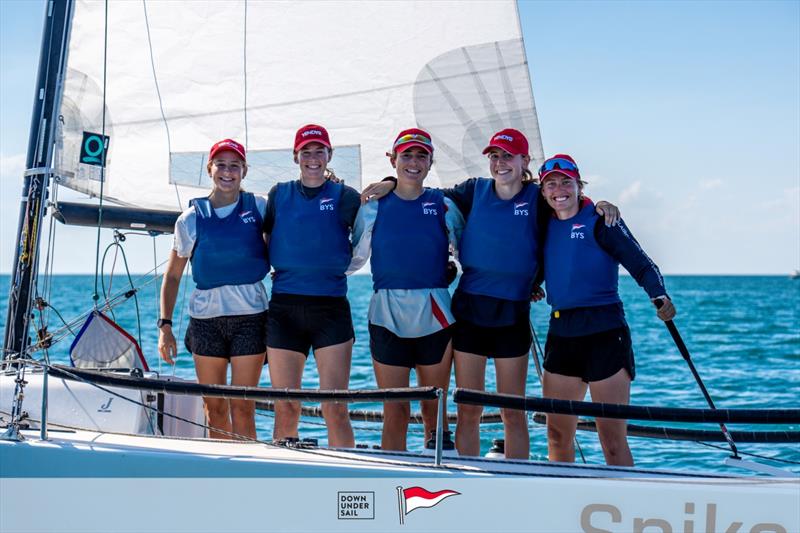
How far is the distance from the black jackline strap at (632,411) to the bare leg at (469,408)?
675 millimetres

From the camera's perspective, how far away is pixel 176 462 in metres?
3.46

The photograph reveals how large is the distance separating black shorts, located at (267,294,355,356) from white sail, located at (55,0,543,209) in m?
1.39

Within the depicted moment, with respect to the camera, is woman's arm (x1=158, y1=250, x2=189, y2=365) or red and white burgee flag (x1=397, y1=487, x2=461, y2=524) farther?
woman's arm (x1=158, y1=250, x2=189, y2=365)

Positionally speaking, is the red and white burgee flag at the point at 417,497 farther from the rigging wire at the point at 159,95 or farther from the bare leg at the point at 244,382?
the rigging wire at the point at 159,95

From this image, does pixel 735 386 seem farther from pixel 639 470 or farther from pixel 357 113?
pixel 639 470

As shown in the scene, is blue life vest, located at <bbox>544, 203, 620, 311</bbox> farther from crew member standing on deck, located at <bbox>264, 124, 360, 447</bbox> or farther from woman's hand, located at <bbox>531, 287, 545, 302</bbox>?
crew member standing on deck, located at <bbox>264, 124, 360, 447</bbox>

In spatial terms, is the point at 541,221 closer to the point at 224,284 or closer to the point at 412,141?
the point at 412,141

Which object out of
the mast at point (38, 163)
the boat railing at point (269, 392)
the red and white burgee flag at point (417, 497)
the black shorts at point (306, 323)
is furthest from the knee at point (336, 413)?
the mast at point (38, 163)

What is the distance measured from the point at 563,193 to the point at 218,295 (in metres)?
1.57

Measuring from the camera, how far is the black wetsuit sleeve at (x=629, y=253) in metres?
3.81

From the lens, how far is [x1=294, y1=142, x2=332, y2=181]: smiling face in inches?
168

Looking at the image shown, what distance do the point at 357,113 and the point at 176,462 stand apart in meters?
2.61

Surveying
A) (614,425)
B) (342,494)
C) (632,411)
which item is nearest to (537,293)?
(614,425)

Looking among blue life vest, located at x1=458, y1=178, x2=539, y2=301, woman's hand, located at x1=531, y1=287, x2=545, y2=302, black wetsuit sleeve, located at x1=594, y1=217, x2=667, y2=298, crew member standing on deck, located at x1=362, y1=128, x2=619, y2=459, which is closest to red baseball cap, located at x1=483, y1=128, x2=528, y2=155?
crew member standing on deck, located at x1=362, y1=128, x2=619, y2=459
